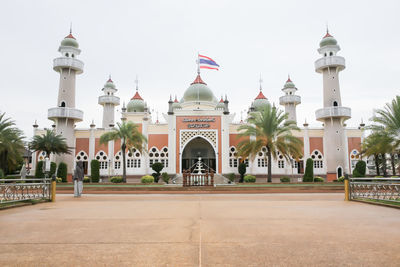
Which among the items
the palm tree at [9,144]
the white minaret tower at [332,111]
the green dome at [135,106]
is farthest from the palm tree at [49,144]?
the white minaret tower at [332,111]

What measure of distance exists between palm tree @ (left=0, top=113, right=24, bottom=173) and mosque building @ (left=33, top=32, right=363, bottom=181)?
4.01 m

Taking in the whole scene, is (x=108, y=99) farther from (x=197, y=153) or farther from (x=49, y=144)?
(x=197, y=153)

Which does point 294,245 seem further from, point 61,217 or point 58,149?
point 58,149

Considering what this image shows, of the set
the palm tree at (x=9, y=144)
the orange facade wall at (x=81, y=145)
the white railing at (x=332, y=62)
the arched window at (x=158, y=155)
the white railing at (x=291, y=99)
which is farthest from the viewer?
the white railing at (x=291, y=99)

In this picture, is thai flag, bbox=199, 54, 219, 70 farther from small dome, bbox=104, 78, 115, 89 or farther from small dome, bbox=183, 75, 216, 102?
small dome, bbox=104, 78, 115, 89

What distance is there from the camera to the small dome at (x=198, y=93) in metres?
35.7

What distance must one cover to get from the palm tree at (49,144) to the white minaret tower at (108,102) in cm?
1037

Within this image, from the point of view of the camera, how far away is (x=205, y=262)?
10.8 ft

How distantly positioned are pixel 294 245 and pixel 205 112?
28109 millimetres

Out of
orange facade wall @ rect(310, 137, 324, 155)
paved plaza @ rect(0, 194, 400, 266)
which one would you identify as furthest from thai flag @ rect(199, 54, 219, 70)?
paved plaza @ rect(0, 194, 400, 266)

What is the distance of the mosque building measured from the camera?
99.9ft

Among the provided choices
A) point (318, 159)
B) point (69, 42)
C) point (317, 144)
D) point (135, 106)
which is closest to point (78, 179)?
point (69, 42)

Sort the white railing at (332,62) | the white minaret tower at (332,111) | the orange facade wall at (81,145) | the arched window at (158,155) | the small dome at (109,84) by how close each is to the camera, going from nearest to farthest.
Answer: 1. the white minaret tower at (332,111)
2. the white railing at (332,62)
3. the arched window at (158,155)
4. the orange facade wall at (81,145)
5. the small dome at (109,84)

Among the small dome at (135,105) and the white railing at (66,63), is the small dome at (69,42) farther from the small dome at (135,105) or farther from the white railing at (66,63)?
the small dome at (135,105)
